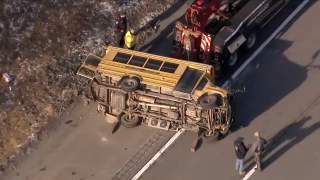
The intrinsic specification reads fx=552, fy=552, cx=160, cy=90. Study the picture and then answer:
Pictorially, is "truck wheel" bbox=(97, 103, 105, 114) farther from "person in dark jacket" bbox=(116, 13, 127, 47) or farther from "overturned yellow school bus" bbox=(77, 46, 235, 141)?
"person in dark jacket" bbox=(116, 13, 127, 47)

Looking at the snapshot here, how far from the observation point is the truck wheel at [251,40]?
17.9m

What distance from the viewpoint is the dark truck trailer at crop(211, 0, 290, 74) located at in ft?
54.8

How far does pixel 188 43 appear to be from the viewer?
55.3ft

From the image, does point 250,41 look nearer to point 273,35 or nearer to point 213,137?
point 273,35

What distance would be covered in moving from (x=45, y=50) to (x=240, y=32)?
645 cm

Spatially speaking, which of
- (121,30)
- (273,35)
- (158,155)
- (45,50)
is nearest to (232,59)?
(273,35)

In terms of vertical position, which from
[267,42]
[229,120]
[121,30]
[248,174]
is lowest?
[248,174]

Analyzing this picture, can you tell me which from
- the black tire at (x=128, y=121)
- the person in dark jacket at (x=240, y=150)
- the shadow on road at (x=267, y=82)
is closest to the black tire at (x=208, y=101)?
the person in dark jacket at (x=240, y=150)

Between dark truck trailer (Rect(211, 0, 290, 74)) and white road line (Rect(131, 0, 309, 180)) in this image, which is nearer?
white road line (Rect(131, 0, 309, 180))

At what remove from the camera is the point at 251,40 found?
59.3 ft

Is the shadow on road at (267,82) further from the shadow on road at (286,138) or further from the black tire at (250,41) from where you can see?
the shadow on road at (286,138)

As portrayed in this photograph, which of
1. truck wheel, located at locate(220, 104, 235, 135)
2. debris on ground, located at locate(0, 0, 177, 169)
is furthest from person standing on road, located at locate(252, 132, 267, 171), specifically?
debris on ground, located at locate(0, 0, 177, 169)

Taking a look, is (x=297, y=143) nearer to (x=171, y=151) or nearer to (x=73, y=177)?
(x=171, y=151)

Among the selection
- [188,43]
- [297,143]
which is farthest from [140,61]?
[297,143]
